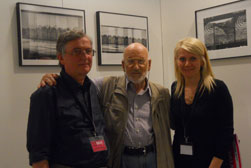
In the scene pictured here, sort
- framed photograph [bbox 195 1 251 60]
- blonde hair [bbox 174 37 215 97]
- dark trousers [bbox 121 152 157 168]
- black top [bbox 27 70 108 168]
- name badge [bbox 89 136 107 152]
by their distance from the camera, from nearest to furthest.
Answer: black top [bbox 27 70 108 168], name badge [bbox 89 136 107 152], dark trousers [bbox 121 152 157 168], blonde hair [bbox 174 37 215 97], framed photograph [bbox 195 1 251 60]

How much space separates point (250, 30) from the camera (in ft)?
9.42

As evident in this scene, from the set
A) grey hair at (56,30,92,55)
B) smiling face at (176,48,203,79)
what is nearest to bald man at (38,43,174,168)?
smiling face at (176,48,203,79)

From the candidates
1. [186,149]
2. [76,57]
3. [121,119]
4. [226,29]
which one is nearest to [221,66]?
[226,29]

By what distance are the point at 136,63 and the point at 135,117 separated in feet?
1.37

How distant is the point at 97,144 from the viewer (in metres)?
1.71

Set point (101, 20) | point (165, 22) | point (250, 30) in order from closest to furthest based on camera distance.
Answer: point (250, 30)
point (101, 20)
point (165, 22)

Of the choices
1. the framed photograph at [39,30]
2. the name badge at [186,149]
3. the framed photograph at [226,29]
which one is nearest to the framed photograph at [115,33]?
the framed photograph at [39,30]

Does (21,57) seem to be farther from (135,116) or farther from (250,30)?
(250,30)

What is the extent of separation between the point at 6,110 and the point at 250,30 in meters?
2.55

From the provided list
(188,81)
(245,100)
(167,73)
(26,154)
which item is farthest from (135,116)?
(167,73)

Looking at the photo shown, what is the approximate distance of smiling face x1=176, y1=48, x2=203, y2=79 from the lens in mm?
2105

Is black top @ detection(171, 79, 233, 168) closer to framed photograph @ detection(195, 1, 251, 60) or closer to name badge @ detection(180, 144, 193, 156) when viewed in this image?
name badge @ detection(180, 144, 193, 156)

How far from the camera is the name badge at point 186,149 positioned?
2064mm

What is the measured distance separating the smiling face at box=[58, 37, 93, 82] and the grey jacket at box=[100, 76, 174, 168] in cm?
38
